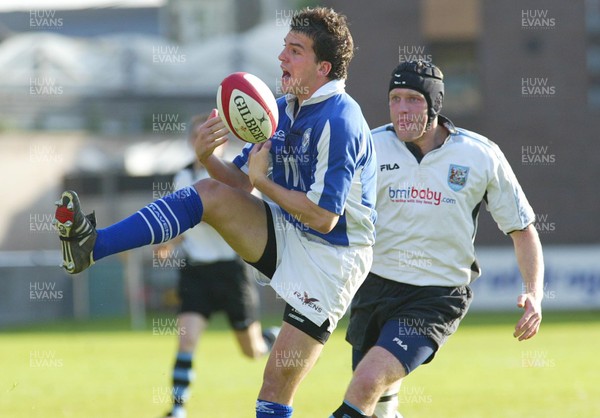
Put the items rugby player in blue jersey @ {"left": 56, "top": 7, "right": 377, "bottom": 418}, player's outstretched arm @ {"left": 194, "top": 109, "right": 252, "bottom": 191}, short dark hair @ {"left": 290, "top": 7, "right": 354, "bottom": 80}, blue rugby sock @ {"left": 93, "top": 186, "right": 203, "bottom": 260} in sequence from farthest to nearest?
player's outstretched arm @ {"left": 194, "top": 109, "right": 252, "bottom": 191} < short dark hair @ {"left": 290, "top": 7, "right": 354, "bottom": 80} < rugby player in blue jersey @ {"left": 56, "top": 7, "right": 377, "bottom": 418} < blue rugby sock @ {"left": 93, "top": 186, "right": 203, "bottom": 260}

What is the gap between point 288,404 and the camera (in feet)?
19.1

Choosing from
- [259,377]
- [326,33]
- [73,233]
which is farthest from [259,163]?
[259,377]

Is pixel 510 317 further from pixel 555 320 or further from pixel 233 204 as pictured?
pixel 233 204

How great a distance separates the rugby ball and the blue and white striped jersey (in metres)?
0.14

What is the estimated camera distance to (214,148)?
5984mm

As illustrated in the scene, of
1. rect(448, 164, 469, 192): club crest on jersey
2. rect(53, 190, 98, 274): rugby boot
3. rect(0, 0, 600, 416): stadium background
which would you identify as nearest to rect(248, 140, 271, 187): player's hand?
rect(53, 190, 98, 274): rugby boot

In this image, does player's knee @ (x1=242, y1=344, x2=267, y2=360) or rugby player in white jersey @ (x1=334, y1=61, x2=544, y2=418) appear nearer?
rugby player in white jersey @ (x1=334, y1=61, x2=544, y2=418)

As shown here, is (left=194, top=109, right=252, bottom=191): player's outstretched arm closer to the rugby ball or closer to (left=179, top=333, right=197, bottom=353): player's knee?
the rugby ball

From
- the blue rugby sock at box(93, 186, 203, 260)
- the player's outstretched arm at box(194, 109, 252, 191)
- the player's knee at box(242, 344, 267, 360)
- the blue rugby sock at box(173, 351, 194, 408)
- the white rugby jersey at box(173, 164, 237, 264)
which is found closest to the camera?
the blue rugby sock at box(93, 186, 203, 260)

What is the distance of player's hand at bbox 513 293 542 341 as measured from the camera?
19.7 feet

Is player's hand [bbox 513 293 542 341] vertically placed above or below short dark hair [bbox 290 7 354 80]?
below

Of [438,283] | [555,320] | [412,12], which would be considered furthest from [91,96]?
[438,283]

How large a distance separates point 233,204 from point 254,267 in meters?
0.48

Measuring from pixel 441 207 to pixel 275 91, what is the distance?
851 inches
